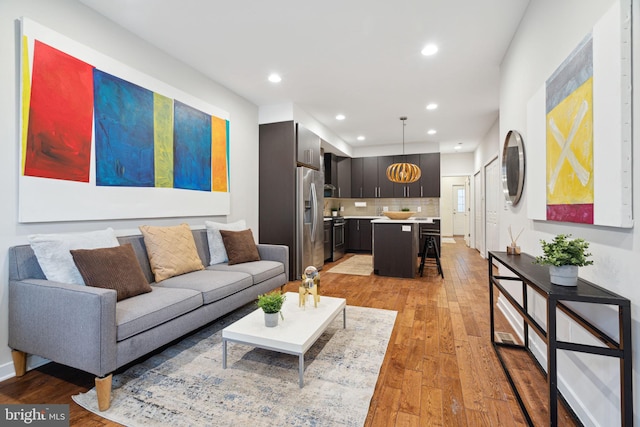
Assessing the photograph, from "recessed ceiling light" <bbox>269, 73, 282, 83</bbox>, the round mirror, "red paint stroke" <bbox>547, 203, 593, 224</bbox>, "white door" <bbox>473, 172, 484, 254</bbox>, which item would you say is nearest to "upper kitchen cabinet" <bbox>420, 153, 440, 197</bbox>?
"white door" <bbox>473, 172, 484, 254</bbox>

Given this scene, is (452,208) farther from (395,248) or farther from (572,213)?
(572,213)

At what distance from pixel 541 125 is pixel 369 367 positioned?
80.0 inches

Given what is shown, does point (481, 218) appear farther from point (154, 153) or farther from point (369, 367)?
point (154, 153)

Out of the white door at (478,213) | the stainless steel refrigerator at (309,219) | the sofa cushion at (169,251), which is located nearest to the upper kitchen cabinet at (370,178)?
the white door at (478,213)

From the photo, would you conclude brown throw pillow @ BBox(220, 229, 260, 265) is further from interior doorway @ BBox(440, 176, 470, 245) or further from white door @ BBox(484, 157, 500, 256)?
interior doorway @ BBox(440, 176, 470, 245)

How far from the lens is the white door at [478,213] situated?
6803 millimetres

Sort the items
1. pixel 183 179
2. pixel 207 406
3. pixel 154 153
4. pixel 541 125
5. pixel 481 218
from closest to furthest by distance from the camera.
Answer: pixel 207 406 → pixel 541 125 → pixel 154 153 → pixel 183 179 → pixel 481 218

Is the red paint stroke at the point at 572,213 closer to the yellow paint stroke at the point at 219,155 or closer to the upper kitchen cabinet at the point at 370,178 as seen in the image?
the yellow paint stroke at the point at 219,155

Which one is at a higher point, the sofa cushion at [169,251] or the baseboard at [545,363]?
the sofa cushion at [169,251]

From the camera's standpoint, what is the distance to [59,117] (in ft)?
7.09

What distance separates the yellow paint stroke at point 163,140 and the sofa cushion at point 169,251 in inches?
20.8

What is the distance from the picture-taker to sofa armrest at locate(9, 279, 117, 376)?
1573 millimetres

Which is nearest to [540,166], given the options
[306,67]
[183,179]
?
[306,67]

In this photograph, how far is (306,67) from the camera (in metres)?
3.44
